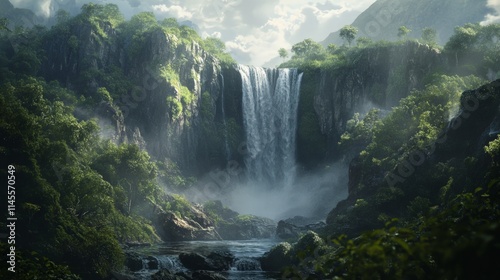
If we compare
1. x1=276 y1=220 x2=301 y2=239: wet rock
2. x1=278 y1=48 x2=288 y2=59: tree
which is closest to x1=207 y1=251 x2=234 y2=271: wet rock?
x1=276 y1=220 x2=301 y2=239: wet rock

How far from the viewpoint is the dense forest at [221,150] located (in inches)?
267

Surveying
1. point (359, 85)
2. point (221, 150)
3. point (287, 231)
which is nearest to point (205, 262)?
point (287, 231)

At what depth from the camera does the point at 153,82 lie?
256 ft

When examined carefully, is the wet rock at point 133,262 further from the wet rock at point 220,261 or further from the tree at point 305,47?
the tree at point 305,47

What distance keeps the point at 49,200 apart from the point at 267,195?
2258 inches

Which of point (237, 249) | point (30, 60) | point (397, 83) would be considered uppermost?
point (30, 60)

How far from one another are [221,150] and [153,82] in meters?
19.3

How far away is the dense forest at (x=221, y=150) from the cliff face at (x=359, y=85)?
0.84ft

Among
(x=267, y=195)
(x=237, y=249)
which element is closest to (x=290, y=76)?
(x=267, y=195)

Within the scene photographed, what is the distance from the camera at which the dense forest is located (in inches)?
267

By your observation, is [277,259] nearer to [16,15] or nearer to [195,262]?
[195,262]

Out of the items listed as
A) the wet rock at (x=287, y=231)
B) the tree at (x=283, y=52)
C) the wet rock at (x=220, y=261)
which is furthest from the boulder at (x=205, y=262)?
the tree at (x=283, y=52)

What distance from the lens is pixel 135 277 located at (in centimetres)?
2798

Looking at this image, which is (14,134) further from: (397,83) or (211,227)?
(397,83)
